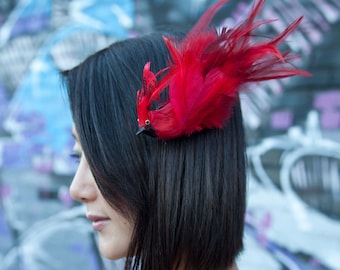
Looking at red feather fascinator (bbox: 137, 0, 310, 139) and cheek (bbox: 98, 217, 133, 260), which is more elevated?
red feather fascinator (bbox: 137, 0, 310, 139)

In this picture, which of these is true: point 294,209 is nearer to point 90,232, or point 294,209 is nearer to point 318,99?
point 318,99

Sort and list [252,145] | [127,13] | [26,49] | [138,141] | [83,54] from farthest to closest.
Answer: [26,49], [83,54], [127,13], [252,145], [138,141]

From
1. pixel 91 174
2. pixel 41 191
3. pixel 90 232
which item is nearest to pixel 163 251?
pixel 91 174

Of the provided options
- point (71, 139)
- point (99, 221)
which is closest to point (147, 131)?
point (99, 221)

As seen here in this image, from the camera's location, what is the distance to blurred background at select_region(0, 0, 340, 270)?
1.99 m

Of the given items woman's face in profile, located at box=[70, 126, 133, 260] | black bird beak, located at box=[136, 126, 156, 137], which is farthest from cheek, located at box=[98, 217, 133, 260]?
black bird beak, located at box=[136, 126, 156, 137]

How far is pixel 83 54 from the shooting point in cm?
287

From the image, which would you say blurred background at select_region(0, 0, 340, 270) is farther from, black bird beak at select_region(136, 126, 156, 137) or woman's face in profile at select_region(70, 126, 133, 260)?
black bird beak at select_region(136, 126, 156, 137)

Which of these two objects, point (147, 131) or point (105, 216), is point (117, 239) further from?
point (147, 131)

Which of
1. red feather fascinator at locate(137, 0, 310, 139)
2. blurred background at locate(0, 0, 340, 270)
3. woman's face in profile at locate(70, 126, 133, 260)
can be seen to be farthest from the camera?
blurred background at locate(0, 0, 340, 270)

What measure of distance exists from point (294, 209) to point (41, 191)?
6.22ft

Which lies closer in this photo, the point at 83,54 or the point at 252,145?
the point at 252,145

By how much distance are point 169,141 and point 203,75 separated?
0.18m

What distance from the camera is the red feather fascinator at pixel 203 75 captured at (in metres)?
0.94
